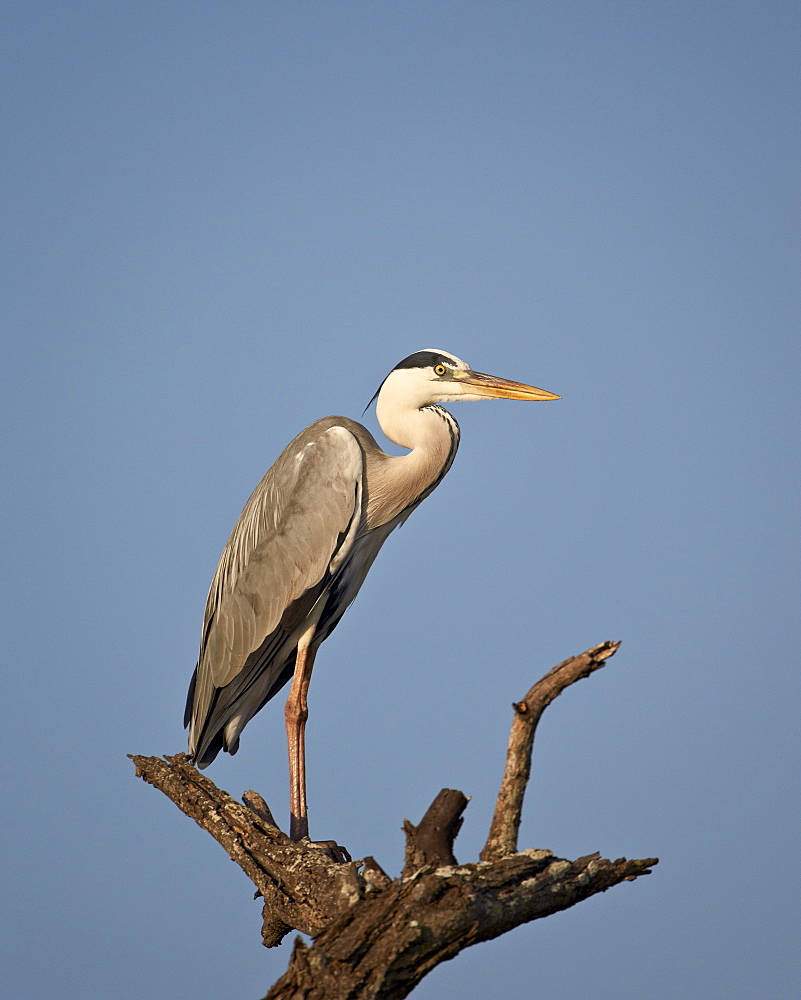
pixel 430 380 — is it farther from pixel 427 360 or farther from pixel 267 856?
pixel 267 856

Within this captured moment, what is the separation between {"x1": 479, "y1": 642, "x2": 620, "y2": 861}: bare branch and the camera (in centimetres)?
283

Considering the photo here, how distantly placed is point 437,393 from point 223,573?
1.48 meters

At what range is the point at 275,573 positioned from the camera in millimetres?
4973

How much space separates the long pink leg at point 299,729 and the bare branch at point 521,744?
1958mm

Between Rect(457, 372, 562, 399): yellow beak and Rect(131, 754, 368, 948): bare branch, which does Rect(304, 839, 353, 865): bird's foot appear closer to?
Rect(131, 754, 368, 948): bare branch

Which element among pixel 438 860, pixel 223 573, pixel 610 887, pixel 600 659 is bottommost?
pixel 610 887

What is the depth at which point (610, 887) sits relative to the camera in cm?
304

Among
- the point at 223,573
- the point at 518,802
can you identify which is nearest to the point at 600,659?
the point at 518,802

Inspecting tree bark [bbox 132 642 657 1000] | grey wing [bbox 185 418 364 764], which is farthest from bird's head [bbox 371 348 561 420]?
tree bark [bbox 132 642 657 1000]

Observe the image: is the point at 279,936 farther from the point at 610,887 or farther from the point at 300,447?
the point at 300,447

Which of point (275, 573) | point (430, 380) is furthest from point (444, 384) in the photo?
point (275, 573)

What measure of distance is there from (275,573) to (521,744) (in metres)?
2.29

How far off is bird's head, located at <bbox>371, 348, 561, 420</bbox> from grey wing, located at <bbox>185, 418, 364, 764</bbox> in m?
0.40

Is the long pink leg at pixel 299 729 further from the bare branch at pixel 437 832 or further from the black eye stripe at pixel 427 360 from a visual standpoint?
the bare branch at pixel 437 832
